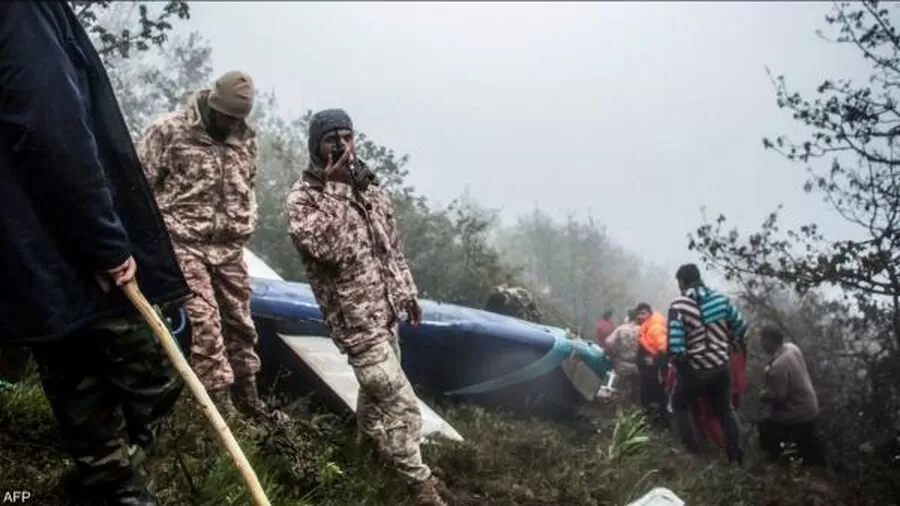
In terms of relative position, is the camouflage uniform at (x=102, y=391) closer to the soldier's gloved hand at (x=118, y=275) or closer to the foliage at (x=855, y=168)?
the soldier's gloved hand at (x=118, y=275)

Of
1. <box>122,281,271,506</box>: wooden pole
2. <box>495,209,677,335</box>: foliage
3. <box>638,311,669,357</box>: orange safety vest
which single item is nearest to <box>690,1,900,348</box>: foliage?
<box>638,311,669,357</box>: orange safety vest

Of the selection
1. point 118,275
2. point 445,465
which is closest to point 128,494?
point 118,275

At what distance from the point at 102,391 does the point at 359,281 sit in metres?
1.71

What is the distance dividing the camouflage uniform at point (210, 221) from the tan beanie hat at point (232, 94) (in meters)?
0.14

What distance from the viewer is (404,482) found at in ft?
12.5

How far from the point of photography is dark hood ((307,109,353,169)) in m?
4.00

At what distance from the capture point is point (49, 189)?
2.02 metres

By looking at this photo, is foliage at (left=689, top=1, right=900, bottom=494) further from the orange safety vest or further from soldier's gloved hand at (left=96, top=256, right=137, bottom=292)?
soldier's gloved hand at (left=96, top=256, right=137, bottom=292)

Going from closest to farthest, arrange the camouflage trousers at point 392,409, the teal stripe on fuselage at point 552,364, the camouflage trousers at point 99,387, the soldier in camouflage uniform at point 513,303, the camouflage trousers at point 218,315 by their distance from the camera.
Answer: the camouflage trousers at point 99,387 → the camouflage trousers at point 392,409 → the camouflage trousers at point 218,315 → the teal stripe on fuselage at point 552,364 → the soldier in camouflage uniform at point 513,303

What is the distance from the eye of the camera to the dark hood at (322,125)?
400 centimetres

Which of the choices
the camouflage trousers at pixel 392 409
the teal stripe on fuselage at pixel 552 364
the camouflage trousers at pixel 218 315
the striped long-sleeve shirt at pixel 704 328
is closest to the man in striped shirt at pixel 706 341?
the striped long-sleeve shirt at pixel 704 328

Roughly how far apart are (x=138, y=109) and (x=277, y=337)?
13.2m

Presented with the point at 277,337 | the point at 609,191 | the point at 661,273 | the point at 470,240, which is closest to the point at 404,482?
the point at 277,337

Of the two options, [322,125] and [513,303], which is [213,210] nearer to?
[322,125]
